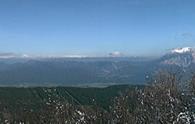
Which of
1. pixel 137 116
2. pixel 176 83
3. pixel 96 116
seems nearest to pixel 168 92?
pixel 176 83

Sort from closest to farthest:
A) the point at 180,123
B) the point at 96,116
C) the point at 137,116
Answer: the point at 180,123, the point at 137,116, the point at 96,116

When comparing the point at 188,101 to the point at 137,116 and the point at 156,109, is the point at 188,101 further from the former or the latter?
the point at 137,116

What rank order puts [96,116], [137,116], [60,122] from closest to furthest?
[60,122], [137,116], [96,116]

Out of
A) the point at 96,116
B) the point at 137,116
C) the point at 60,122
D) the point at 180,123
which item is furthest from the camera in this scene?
the point at 96,116

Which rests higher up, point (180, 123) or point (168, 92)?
point (168, 92)

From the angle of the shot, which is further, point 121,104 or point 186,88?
point 121,104

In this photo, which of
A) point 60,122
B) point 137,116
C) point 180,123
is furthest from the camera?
point 137,116

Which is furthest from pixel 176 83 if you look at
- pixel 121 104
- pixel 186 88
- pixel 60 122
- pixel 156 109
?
pixel 60 122

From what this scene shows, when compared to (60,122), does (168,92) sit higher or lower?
higher

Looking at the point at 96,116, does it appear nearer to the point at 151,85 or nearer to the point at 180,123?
the point at 151,85
